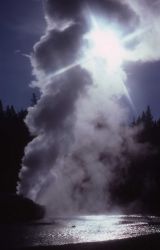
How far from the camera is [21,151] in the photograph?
282 feet

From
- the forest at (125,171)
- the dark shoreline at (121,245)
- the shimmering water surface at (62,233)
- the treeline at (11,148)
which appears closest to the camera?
the dark shoreline at (121,245)

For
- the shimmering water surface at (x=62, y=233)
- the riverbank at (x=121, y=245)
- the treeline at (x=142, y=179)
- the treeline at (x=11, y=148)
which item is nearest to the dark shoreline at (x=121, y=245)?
the riverbank at (x=121, y=245)

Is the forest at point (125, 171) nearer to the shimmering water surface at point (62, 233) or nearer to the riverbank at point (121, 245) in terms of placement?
the shimmering water surface at point (62, 233)

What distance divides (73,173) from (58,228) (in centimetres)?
3257

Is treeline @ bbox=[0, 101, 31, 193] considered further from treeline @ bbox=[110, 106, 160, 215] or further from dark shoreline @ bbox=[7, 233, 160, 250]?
dark shoreline @ bbox=[7, 233, 160, 250]

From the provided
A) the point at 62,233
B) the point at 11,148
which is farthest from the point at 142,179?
the point at 62,233

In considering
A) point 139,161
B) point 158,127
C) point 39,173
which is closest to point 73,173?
point 39,173

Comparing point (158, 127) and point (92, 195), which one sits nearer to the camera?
point (92, 195)

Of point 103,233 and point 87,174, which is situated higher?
point 87,174

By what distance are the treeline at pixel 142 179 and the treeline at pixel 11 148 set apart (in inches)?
734

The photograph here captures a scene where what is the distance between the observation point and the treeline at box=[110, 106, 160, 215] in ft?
270

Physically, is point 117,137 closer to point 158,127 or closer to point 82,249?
point 158,127

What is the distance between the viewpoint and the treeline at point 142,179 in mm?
82281

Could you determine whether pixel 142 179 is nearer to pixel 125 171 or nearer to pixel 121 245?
pixel 125 171
